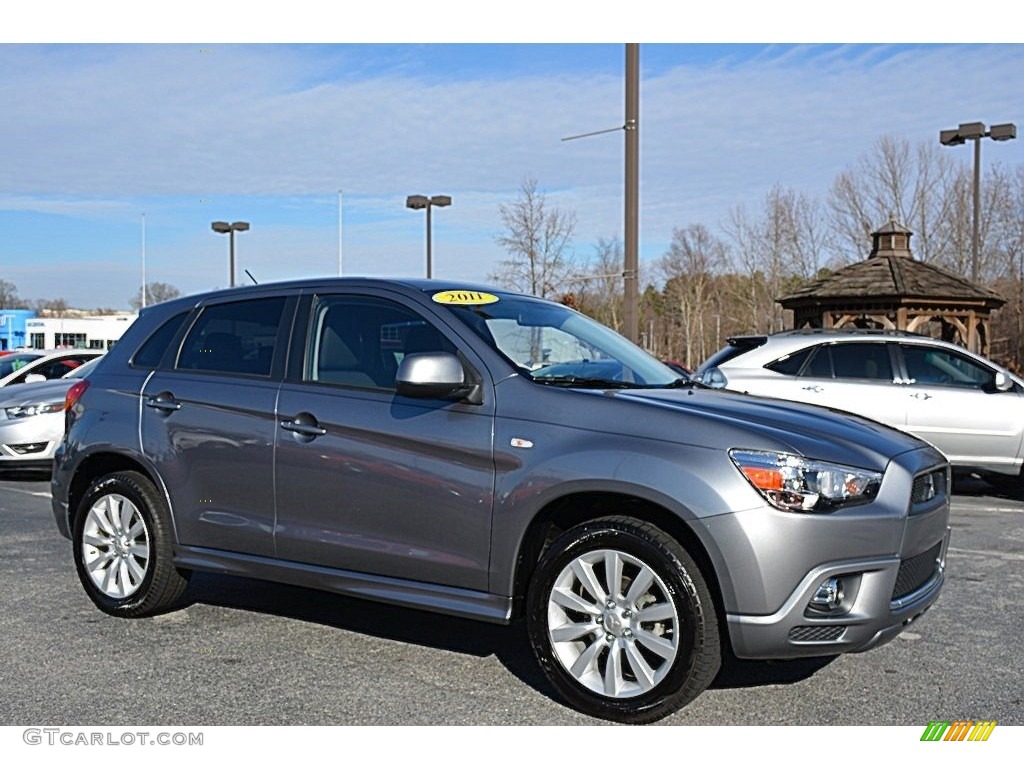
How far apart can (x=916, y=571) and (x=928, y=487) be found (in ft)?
1.20

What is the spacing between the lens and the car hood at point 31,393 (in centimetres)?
1227

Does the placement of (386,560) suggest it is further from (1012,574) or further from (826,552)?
(1012,574)

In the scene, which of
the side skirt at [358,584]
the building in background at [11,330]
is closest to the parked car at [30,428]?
the side skirt at [358,584]

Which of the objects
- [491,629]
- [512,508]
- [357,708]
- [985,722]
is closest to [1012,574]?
[985,722]

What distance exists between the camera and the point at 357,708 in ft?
14.5

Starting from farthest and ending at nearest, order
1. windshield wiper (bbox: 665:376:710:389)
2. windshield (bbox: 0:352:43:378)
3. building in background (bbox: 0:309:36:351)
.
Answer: building in background (bbox: 0:309:36:351) < windshield (bbox: 0:352:43:378) < windshield wiper (bbox: 665:376:710:389)

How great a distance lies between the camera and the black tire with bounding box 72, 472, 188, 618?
579 centimetres

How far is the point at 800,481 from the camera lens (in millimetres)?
4113

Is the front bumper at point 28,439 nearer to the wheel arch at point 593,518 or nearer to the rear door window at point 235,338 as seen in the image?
the rear door window at point 235,338

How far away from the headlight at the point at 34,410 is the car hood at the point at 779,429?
931cm

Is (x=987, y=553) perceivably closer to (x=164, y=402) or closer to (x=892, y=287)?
(x=164, y=402)

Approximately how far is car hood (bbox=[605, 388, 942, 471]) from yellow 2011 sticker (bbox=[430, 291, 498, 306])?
0.92m

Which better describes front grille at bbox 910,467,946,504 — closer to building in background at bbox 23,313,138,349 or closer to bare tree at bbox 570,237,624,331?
bare tree at bbox 570,237,624,331
